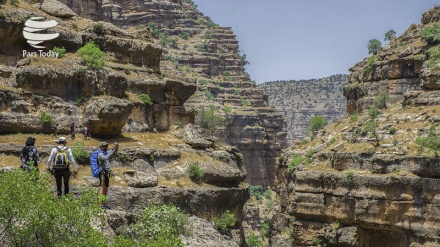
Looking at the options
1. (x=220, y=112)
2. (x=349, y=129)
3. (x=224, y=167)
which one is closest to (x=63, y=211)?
(x=224, y=167)

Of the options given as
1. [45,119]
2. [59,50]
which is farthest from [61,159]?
[59,50]

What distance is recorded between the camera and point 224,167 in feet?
133

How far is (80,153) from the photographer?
34156mm

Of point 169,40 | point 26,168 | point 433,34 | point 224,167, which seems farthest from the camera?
point 169,40

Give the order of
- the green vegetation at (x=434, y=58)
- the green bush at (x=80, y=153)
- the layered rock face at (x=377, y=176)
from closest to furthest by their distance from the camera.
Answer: the green bush at (x=80, y=153), the layered rock face at (x=377, y=176), the green vegetation at (x=434, y=58)

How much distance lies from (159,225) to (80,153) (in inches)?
435

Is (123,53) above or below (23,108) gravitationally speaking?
above

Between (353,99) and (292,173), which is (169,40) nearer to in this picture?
(353,99)

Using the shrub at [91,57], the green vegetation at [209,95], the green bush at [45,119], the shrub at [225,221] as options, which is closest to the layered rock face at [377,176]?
the shrub at [225,221]

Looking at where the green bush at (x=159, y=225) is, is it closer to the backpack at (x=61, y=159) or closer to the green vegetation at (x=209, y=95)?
the backpack at (x=61, y=159)

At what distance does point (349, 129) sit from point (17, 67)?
141ft

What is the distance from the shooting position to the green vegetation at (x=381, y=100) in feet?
243

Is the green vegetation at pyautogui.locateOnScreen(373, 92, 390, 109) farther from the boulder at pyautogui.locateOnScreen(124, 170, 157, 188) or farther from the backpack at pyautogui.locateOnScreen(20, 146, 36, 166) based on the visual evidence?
the backpack at pyautogui.locateOnScreen(20, 146, 36, 166)

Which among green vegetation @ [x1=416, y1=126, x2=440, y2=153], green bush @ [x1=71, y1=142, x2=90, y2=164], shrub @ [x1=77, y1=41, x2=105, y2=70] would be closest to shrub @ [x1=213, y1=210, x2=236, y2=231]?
green bush @ [x1=71, y1=142, x2=90, y2=164]
